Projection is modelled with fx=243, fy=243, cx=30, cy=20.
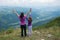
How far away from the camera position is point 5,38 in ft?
57.8

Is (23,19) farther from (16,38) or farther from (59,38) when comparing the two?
(59,38)

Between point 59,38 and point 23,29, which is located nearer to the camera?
point 59,38

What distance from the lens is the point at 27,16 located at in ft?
58.7

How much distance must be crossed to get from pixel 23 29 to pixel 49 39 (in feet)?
7.72

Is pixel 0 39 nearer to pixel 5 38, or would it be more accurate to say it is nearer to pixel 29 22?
pixel 5 38

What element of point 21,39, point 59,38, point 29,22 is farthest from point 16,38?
point 59,38

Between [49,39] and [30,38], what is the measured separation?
4.55ft

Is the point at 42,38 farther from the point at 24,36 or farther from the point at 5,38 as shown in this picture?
the point at 5,38

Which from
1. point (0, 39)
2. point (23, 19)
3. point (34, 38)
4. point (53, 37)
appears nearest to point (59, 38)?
point (53, 37)

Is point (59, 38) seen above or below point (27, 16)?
below

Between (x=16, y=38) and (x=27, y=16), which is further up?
(x=27, y=16)

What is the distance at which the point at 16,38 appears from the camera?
17453mm

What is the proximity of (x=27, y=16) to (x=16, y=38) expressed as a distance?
183cm

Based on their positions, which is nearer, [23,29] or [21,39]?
[21,39]
